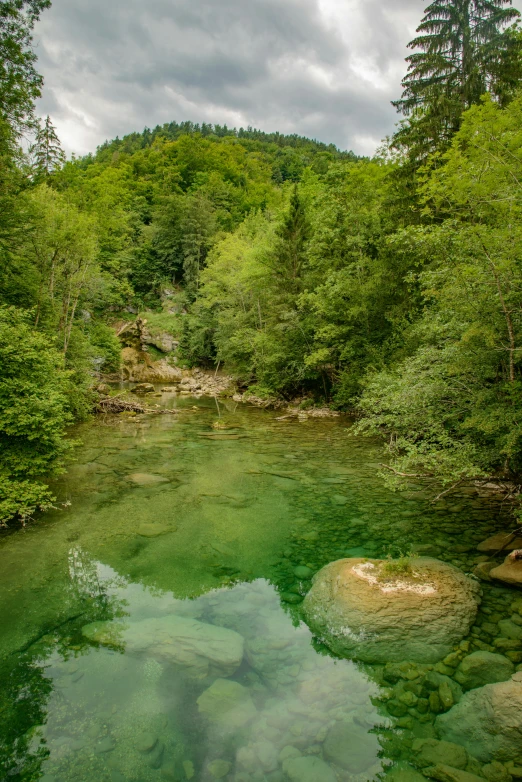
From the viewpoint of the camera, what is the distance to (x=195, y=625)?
4.89 m

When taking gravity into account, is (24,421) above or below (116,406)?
above

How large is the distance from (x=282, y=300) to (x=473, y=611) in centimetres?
2044

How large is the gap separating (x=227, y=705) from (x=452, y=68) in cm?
2072

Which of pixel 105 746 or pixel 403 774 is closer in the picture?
pixel 403 774

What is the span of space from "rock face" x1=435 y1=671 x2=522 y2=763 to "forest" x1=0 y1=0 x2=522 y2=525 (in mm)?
2730

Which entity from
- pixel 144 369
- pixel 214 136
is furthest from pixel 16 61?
pixel 214 136

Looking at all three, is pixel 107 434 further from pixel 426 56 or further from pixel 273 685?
pixel 426 56

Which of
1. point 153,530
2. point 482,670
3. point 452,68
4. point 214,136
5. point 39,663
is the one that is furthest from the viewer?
point 214,136

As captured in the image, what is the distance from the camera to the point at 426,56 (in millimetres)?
14992

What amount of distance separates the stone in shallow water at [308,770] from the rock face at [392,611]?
1.31 m

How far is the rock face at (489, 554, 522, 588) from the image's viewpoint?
5.31m

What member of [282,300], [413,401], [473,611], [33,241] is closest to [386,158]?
[282,300]

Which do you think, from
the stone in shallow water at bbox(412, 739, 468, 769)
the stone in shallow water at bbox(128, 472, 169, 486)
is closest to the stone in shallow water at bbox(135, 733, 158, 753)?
the stone in shallow water at bbox(412, 739, 468, 769)

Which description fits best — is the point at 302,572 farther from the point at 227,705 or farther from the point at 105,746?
the point at 105,746
